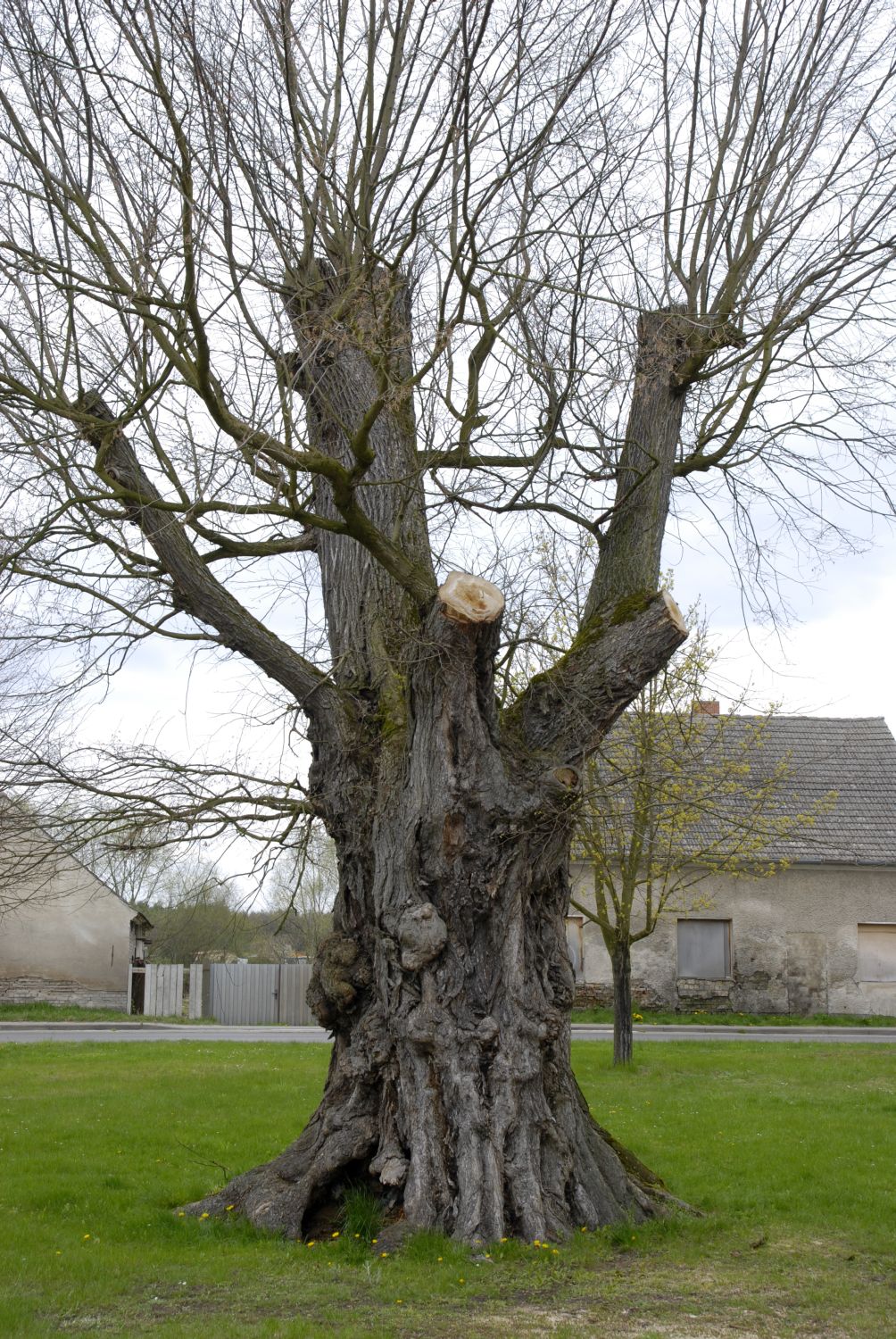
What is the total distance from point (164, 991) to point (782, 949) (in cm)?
1532

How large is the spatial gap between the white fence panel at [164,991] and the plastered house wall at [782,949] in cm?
1082

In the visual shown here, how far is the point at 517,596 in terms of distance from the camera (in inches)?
300

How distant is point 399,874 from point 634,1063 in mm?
10405

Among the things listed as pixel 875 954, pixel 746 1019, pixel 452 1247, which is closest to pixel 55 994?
pixel 746 1019

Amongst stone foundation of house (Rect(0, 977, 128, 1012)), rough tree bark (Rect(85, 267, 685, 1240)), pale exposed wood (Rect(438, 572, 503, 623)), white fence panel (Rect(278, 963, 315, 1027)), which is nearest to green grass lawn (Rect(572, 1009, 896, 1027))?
white fence panel (Rect(278, 963, 315, 1027))

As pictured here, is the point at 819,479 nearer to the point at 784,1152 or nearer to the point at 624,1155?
the point at 624,1155

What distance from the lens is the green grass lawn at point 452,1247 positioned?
18.6 feet

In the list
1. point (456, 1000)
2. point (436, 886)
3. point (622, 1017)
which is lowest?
point (622, 1017)

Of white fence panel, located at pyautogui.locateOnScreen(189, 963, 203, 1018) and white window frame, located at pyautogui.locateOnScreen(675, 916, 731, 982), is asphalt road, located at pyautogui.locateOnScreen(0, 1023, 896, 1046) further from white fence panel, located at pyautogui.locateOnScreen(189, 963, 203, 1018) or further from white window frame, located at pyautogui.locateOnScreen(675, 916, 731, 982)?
white fence panel, located at pyautogui.locateOnScreen(189, 963, 203, 1018)

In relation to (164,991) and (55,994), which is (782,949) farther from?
(55,994)

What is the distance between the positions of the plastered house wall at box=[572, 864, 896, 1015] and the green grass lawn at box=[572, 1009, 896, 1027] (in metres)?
0.22

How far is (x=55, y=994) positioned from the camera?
29.6 metres

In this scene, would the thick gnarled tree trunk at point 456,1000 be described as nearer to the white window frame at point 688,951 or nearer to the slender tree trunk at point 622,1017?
the slender tree trunk at point 622,1017

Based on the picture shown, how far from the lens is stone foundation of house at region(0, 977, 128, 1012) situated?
29.0 m
